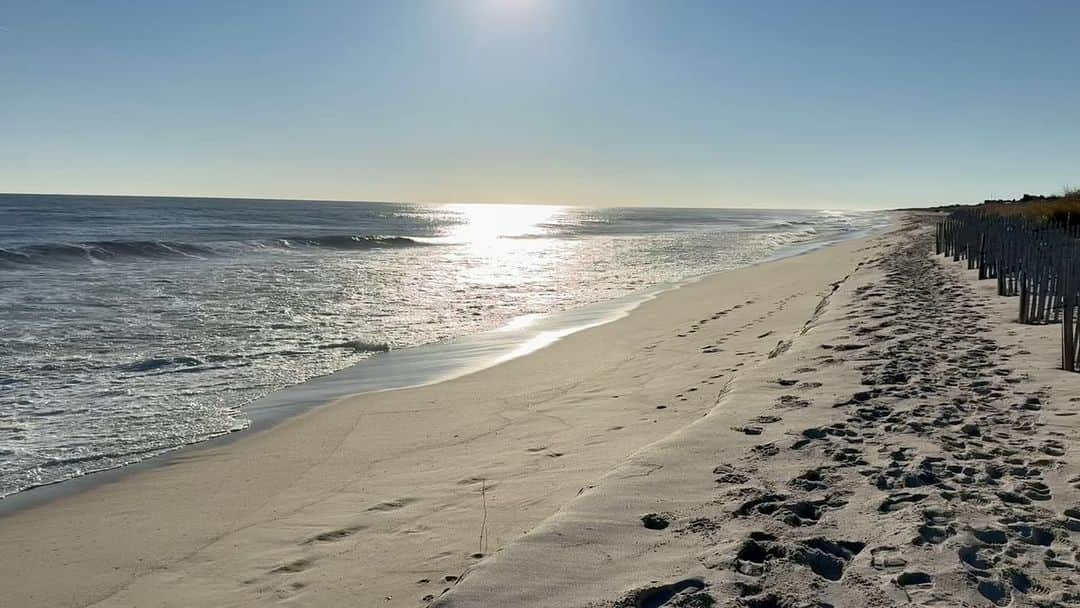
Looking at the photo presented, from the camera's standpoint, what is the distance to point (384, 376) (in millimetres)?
8992

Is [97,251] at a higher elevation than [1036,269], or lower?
lower

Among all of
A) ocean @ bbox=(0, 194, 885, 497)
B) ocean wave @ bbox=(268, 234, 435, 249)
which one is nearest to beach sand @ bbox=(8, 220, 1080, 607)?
ocean @ bbox=(0, 194, 885, 497)

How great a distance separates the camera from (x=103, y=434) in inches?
255

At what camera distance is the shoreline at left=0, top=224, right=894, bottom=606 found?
3.67 m

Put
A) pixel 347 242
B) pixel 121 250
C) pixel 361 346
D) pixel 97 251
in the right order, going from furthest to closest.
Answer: pixel 347 242, pixel 121 250, pixel 97 251, pixel 361 346

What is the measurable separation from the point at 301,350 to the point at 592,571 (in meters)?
8.28

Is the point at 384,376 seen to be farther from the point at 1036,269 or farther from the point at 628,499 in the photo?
the point at 1036,269

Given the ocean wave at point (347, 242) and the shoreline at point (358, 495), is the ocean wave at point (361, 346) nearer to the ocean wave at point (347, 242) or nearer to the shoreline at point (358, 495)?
the shoreline at point (358, 495)

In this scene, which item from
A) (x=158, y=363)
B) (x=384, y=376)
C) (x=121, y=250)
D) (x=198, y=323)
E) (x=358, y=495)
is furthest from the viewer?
(x=121, y=250)

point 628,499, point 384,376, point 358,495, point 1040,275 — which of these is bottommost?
point 384,376

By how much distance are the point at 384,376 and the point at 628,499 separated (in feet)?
18.8

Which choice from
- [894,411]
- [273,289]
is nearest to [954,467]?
[894,411]

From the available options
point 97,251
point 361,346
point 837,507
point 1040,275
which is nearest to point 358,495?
point 837,507

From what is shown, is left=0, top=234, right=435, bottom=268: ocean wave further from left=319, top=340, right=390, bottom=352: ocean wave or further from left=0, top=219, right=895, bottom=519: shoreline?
left=0, top=219, right=895, bottom=519: shoreline
